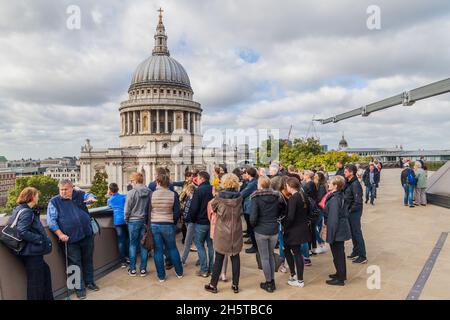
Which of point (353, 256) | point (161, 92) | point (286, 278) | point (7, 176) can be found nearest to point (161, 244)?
point (286, 278)

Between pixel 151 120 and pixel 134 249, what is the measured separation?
7737 cm

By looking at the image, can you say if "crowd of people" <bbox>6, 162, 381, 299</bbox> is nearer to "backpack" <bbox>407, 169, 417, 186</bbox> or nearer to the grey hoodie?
the grey hoodie

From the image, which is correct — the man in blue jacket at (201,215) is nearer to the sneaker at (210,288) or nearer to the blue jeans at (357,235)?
the sneaker at (210,288)

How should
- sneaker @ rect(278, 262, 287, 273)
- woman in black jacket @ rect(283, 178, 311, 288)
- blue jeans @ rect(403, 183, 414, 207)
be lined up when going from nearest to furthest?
woman in black jacket @ rect(283, 178, 311, 288) → sneaker @ rect(278, 262, 287, 273) → blue jeans @ rect(403, 183, 414, 207)

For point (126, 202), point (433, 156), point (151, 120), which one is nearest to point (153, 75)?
point (151, 120)

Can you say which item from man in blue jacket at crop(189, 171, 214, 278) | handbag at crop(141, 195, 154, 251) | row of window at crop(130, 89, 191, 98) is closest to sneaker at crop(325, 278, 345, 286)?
man in blue jacket at crop(189, 171, 214, 278)

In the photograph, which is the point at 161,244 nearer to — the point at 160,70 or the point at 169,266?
the point at 169,266

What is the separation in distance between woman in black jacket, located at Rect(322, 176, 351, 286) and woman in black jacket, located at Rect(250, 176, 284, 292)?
1157 millimetres

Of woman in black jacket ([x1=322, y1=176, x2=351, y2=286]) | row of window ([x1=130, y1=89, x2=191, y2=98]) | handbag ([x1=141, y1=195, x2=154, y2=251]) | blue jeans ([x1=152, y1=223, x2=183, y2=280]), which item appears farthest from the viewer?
row of window ([x1=130, y1=89, x2=191, y2=98])

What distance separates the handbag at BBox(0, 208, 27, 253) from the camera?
488cm

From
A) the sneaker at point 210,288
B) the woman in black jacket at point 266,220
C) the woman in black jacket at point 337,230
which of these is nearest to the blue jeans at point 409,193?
the woman in black jacket at point 337,230

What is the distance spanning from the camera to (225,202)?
19.8ft
